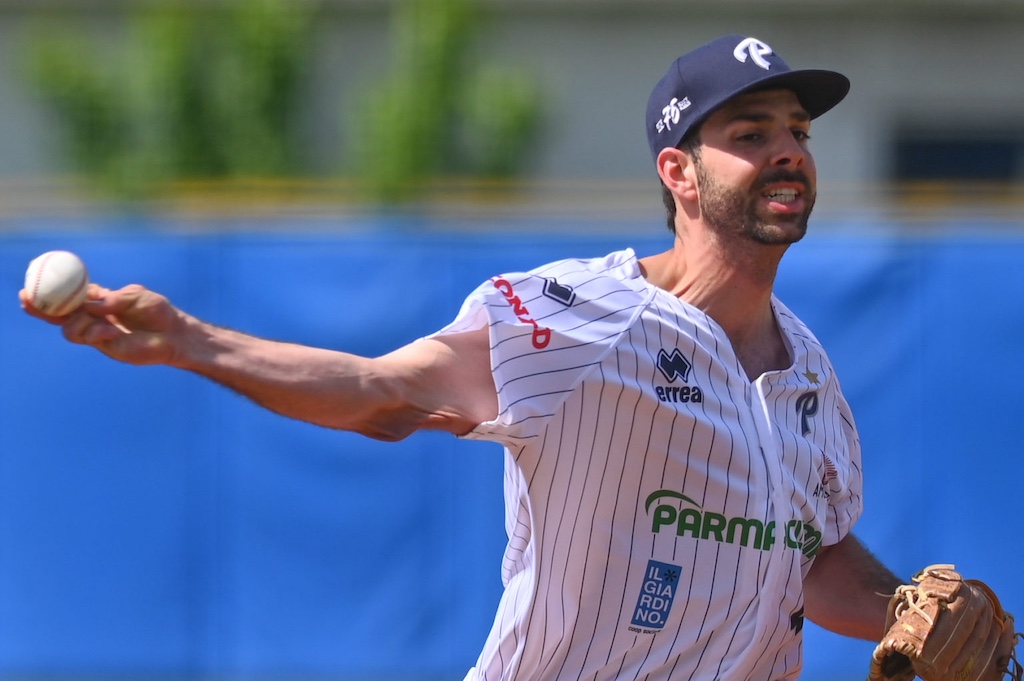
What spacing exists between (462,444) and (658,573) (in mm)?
4189

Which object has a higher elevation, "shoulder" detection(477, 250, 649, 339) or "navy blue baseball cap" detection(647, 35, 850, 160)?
"navy blue baseball cap" detection(647, 35, 850, 160)

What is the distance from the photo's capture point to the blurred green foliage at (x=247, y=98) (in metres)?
12.2

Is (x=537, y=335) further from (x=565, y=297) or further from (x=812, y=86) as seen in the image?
(x=812, y=86)

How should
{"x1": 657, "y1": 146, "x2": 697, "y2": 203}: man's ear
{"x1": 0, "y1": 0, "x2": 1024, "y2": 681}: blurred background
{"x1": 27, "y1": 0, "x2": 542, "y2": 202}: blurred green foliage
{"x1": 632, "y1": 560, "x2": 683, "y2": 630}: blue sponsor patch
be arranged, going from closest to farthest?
{"x1": 632, "y1": 560, "x2": 683, "y2": 630}: blue sponsor patch → {"x1": 657, "y1": 146, "x2": 697, "y2": 203}: man's ear → {"x1": 0, "y1": 0, "x2": 1024, "y2": 681}: blurred background → {"x1": 27, "y1": 0, "x2": 542, "y2": 202}: blurred green foliage

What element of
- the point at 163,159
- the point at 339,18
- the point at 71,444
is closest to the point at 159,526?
the point at 71,444

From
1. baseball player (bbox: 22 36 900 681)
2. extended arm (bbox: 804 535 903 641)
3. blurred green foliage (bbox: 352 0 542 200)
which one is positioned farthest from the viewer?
blurred green foliage (bbox: 352 0 542 200)

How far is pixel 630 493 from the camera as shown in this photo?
2973 mm

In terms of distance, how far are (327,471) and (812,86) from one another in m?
4.40

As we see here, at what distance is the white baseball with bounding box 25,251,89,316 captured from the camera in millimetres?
2447

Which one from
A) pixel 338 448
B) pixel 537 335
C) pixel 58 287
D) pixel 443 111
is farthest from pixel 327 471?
pixel 443 111

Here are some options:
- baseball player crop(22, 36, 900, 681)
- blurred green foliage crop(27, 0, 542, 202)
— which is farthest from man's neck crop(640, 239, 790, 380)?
blurred green foliage crop(27, 0, 542, 202)

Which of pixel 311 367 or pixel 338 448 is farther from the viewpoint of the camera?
pixel 338 448

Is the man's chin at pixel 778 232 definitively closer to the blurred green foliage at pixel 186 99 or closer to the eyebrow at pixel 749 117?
the eyebrow at pixel 749 117

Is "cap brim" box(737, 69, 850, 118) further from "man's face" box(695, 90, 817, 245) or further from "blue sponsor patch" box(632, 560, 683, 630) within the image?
"blue sponsor patch" box(632, 560, 683, 630)
